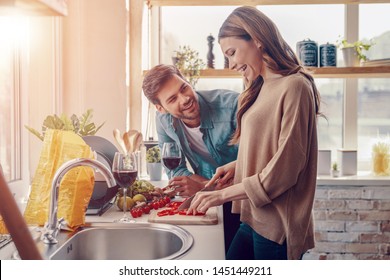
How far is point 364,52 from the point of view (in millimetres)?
1401

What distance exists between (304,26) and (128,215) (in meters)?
0.68

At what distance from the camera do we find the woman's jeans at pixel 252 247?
3.65 ft

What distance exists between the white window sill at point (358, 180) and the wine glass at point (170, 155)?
0.47 meters

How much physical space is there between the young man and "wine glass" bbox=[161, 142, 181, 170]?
0.25 feet

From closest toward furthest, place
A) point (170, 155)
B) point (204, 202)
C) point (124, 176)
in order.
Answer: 1. point (124, 176)
2. point (204, 202)
3. point (170, 155)

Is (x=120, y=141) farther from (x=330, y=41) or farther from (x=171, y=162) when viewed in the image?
(x=330, y=41)

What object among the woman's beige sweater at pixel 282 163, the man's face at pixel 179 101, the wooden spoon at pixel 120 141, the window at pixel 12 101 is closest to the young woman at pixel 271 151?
the woman's beige sweater at pixel 282 163

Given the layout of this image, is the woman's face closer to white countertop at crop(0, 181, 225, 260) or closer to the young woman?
the young woman

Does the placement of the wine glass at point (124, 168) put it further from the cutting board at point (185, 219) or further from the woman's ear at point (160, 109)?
the woman's ear at point (160, 109)

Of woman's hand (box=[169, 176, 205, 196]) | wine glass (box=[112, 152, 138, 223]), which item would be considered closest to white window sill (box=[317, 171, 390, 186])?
woman's hand (box=[169, 176, 205, 196])

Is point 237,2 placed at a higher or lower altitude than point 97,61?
higher

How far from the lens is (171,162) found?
128 cm

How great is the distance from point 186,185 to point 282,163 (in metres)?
0.37

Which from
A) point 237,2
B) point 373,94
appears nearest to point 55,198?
point 237,2
